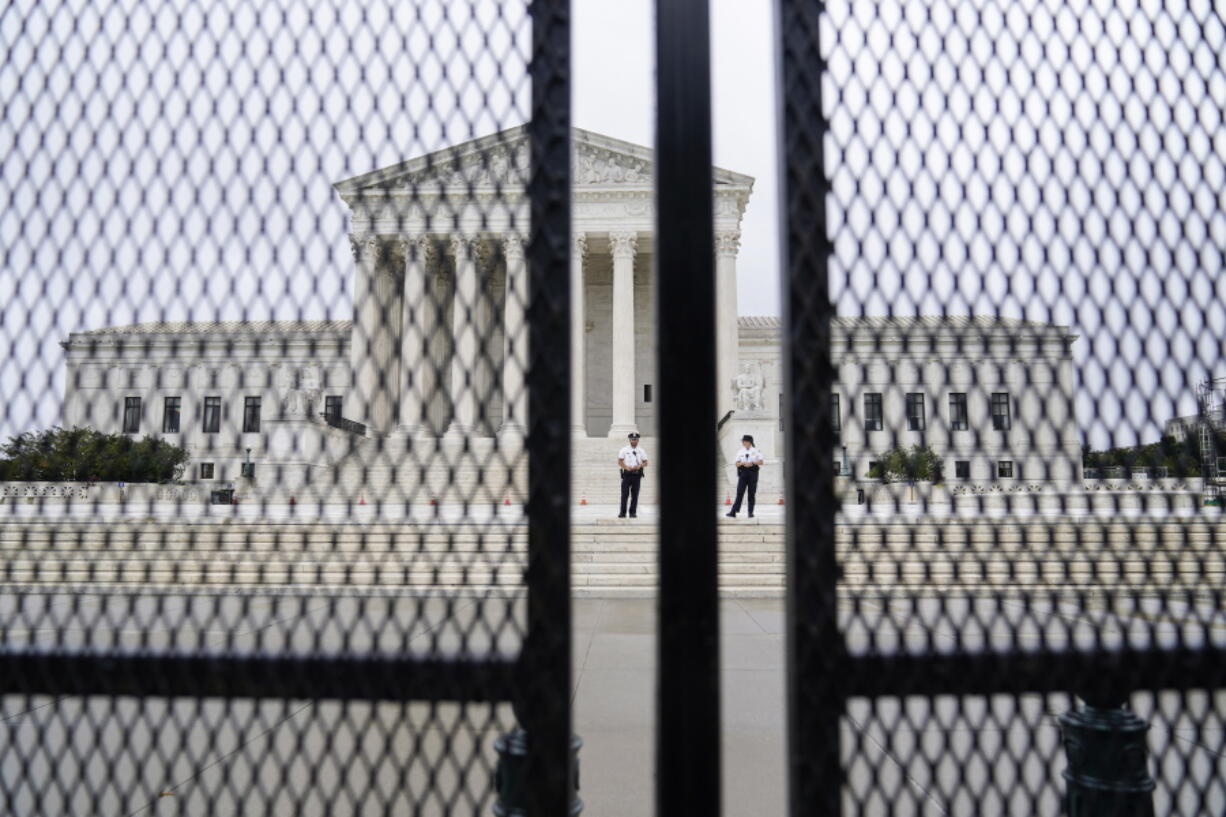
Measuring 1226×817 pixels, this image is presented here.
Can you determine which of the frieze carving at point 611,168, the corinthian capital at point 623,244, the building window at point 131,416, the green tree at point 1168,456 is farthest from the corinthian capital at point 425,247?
the corinthian capital at point 623,244

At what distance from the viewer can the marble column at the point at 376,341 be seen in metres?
1.48

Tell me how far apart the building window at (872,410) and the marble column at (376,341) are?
0.84m

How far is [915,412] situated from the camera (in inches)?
60.6

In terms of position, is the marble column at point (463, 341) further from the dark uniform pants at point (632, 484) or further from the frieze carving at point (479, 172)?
the dark uniform pants at point (632, 484)

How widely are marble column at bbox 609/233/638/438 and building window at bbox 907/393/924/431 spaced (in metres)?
34.9

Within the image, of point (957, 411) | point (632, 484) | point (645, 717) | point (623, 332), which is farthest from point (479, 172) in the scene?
point (623, 332)

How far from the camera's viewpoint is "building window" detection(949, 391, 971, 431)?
59.8 inches

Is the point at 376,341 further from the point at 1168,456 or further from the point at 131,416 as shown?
the point at 1168,456

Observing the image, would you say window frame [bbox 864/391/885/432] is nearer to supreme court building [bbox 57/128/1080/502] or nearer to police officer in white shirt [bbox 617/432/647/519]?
supreme court building [bbox 57/128/1080/502]

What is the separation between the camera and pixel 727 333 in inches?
1468

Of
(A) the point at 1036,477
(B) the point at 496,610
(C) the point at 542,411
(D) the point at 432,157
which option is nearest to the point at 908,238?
(A) the point at 1036,477

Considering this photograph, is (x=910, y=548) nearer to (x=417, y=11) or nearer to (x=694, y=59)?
(x=694, y=59)

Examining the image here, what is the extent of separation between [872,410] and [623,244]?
3666 cm

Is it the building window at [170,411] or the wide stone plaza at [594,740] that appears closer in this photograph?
the wide stone plaza at [594,740]
